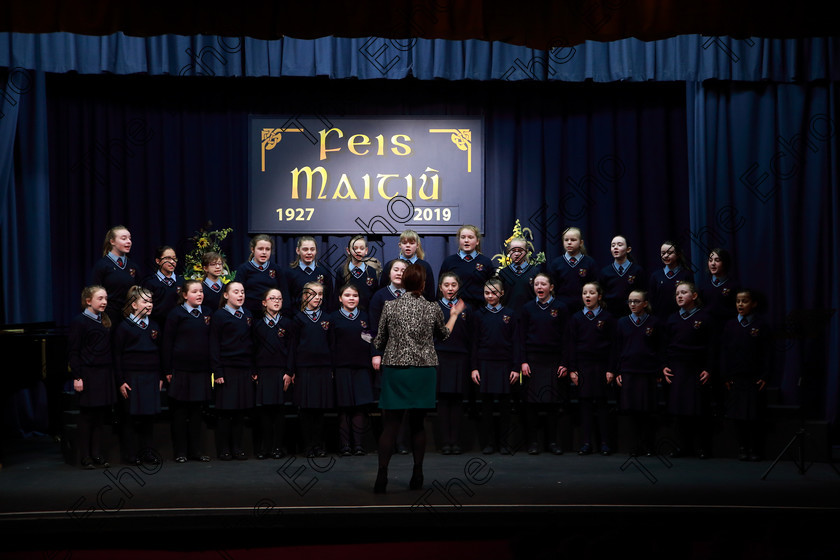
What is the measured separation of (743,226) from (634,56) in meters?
1.77

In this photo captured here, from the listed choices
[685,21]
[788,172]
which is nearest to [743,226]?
[788,172]

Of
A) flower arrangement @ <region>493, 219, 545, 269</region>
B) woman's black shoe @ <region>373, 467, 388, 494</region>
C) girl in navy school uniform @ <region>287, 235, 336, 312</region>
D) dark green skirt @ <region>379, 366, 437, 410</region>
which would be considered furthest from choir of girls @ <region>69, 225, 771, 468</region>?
dark green skirt @ <region>379, 366, 437, 410</region>

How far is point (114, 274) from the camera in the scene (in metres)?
6.83

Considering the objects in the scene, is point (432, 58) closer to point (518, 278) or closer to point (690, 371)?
point (518, 278)

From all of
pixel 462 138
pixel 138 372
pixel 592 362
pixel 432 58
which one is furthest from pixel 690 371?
pixel 138 372

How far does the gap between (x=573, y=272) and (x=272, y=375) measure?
2504 mm

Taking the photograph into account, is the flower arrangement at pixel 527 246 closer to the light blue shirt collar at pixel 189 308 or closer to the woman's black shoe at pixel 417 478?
the light blue shirt collar at pixel 189 308

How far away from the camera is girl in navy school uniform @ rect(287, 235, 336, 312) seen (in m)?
7.28

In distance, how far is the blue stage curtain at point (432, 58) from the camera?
316 inches

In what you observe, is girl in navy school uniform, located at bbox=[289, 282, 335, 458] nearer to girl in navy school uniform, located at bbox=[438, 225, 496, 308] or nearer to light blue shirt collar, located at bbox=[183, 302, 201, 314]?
light blue shirt collar, located at bbox=[183, 302, 201, 314]

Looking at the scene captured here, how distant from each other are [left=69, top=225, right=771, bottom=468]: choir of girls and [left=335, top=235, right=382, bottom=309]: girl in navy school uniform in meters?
0.10

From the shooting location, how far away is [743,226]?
8.34m

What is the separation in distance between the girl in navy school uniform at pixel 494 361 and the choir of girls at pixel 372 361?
0.01 metres

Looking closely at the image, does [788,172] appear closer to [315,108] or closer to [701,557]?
[315,108]
